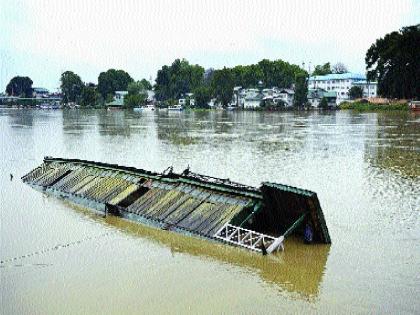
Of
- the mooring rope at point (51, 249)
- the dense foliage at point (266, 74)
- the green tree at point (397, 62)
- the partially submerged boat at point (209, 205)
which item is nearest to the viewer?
the mooring rope at point (51, 249)

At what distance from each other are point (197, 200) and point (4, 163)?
2409cm

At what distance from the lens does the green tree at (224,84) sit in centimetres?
17150

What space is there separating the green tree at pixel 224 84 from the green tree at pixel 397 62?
64.5 m

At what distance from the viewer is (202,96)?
17738 cm

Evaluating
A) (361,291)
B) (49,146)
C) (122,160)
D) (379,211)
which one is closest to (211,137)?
(49,146)

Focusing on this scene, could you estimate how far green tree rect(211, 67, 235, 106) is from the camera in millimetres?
171500

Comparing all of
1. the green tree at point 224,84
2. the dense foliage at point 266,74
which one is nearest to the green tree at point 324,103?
the dense foliage at point 266,74

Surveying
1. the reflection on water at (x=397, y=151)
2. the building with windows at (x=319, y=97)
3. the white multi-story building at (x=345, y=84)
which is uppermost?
the white multi-story building at (x=345, y=84)

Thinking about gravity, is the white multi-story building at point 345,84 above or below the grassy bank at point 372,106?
above

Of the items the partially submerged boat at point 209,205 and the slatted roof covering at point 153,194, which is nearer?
the partially submerged boat at point 209,205

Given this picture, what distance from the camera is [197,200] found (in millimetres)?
20766

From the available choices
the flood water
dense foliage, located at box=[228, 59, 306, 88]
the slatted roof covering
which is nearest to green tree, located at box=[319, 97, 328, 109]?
dense foliage, located at box=[228, 59, 306, 88]

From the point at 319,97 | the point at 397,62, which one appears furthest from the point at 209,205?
the point at 319,97

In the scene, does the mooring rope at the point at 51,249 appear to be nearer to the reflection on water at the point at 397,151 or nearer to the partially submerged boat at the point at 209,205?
the partially submerged boat at the point at 209,205
